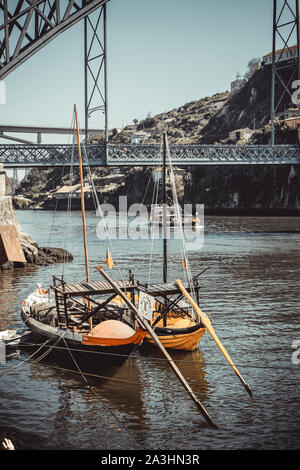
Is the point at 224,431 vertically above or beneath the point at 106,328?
beneath

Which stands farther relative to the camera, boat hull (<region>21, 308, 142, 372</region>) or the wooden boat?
the wooden boat

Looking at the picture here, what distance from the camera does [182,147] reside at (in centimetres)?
9262

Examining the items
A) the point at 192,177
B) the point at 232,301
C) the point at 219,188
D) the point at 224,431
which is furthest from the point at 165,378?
the point at 192,177

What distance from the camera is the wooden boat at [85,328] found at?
20.8 meters

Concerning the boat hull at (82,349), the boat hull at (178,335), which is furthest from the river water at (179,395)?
the boat hull at (82,349)

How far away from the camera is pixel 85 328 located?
2394 cm

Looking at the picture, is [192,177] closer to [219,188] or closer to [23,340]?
[219,188]

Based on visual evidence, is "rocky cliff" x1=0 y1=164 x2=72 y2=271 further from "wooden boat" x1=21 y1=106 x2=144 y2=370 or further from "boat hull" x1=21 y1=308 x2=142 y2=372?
"boat hull" x1=21 y1=308 x2=142 y2=372

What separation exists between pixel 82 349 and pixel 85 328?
2.38m

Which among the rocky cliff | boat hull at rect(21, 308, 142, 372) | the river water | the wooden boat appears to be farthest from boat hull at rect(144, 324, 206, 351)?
the rocky cliff

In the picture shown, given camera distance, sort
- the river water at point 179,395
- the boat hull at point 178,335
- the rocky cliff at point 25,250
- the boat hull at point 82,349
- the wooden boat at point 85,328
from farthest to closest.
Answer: the rocky cliff at point 25,250 < the boat hull at point 178,335 < the wooden boat at point 85,328 < the boat hull at point 82,349 < the river water at point 179,395

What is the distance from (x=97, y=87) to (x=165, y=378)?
69360mm

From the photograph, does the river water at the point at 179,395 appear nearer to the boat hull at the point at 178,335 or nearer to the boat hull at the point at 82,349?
the boat hull at the point at 178,335

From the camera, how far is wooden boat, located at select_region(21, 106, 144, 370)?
2083cm
